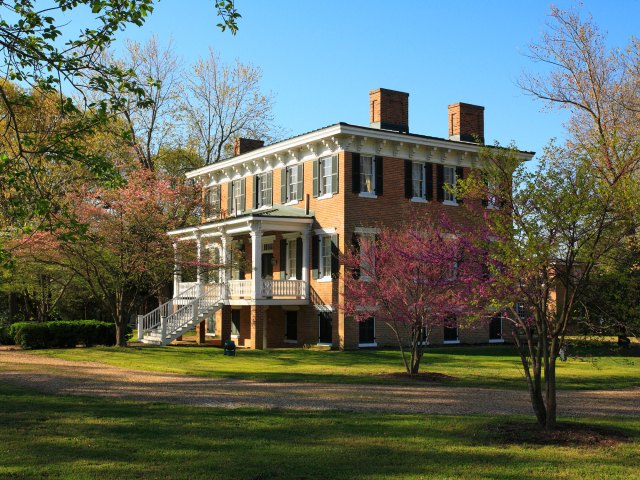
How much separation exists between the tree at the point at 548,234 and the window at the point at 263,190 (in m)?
23.3

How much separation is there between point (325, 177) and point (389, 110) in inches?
167

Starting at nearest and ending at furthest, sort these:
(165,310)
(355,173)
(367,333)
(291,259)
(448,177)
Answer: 1. (355,173)
2. (367,333)
3. (448,177)
4. (291,259)
5. (165,310)

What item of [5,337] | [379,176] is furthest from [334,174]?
[5,337]

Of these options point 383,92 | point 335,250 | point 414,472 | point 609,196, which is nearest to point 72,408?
point 414,472

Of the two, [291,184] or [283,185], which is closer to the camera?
[291,184]

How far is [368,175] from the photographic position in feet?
98.8

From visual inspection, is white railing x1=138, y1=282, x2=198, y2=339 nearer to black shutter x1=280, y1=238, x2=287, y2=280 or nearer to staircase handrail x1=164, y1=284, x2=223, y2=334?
staircase handrail x1=164, y1=284, x2=223, y2=334

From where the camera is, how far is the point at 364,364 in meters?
23.5

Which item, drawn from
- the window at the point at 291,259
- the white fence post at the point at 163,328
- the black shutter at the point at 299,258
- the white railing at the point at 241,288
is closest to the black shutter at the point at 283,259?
the window at the point at 291,259

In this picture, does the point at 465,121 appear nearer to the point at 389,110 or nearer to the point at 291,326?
the point at 389,110

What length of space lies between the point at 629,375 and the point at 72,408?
15332 millimetres

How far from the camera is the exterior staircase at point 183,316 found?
3060 cm

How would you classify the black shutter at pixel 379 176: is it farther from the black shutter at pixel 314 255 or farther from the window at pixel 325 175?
the black shutter at pixel 314 255

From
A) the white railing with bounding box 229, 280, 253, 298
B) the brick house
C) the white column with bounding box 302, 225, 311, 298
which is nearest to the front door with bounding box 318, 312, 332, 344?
the brick house
